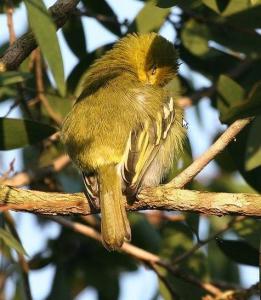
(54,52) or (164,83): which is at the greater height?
(54,52)

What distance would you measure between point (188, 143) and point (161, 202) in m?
1.15

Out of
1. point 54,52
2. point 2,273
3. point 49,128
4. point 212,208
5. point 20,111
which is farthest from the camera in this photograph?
point 20,111

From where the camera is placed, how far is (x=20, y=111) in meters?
6.57

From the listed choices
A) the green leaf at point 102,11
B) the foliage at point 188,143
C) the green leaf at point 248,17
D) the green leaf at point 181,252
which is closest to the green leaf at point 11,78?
the foliage at point 188,143

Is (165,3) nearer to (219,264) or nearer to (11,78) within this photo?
(11,78)

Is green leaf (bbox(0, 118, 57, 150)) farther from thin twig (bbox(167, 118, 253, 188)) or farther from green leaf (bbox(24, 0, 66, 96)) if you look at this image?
green leaf (bbox(24, 0, 66, 96))

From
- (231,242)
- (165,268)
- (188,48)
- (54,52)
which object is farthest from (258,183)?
(54,52)

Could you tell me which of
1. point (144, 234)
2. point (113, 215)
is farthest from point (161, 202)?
point (144, 234)

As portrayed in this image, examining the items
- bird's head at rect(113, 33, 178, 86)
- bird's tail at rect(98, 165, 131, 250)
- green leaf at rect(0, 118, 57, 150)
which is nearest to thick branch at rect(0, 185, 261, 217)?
bird's tail at rect(98, 165, 131, 250)

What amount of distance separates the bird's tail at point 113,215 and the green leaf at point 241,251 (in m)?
0.64

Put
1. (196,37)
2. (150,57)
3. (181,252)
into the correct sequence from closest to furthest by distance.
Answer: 1. (181,252)
2. (150,57)
3. (196,37)

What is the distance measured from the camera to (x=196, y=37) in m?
5.71

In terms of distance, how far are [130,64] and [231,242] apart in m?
1.54

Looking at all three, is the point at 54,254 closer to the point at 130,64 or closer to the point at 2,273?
the point at 2,273
